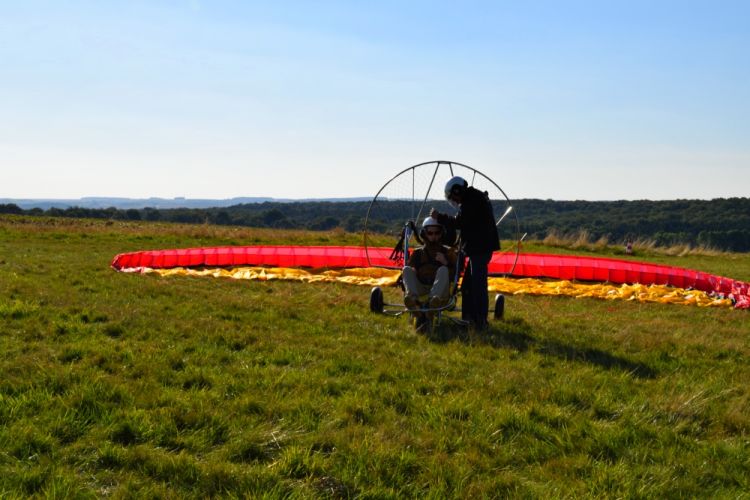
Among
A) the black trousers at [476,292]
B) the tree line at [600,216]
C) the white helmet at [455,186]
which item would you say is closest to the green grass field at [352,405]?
the black trousers at [476,292]

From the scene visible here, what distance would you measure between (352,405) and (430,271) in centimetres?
356

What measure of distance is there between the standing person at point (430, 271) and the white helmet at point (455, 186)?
1.32ft

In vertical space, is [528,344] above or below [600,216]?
below

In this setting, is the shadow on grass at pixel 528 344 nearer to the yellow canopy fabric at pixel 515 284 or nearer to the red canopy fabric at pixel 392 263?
the yellow canopy fabric at pixel 515 284

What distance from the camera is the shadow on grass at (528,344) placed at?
227 inches

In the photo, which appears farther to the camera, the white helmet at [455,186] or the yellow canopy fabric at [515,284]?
the yellow canopy fabric at [515,284]

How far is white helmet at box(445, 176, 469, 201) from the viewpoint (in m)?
7.41

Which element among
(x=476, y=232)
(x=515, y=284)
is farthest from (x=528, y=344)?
(x=515, y=284)

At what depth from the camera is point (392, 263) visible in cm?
1266

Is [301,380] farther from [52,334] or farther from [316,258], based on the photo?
[316,258]

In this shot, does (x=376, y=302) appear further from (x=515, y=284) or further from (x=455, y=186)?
(x=515, y=284)

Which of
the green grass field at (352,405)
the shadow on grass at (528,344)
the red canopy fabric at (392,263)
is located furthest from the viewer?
the red canopy fabric at (392,263)

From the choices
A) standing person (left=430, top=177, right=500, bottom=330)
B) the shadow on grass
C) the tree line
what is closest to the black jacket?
standing person (left=430, top=177, right=500, bottom=330)

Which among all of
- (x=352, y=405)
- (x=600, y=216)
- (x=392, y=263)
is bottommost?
(x=352, y=405)
